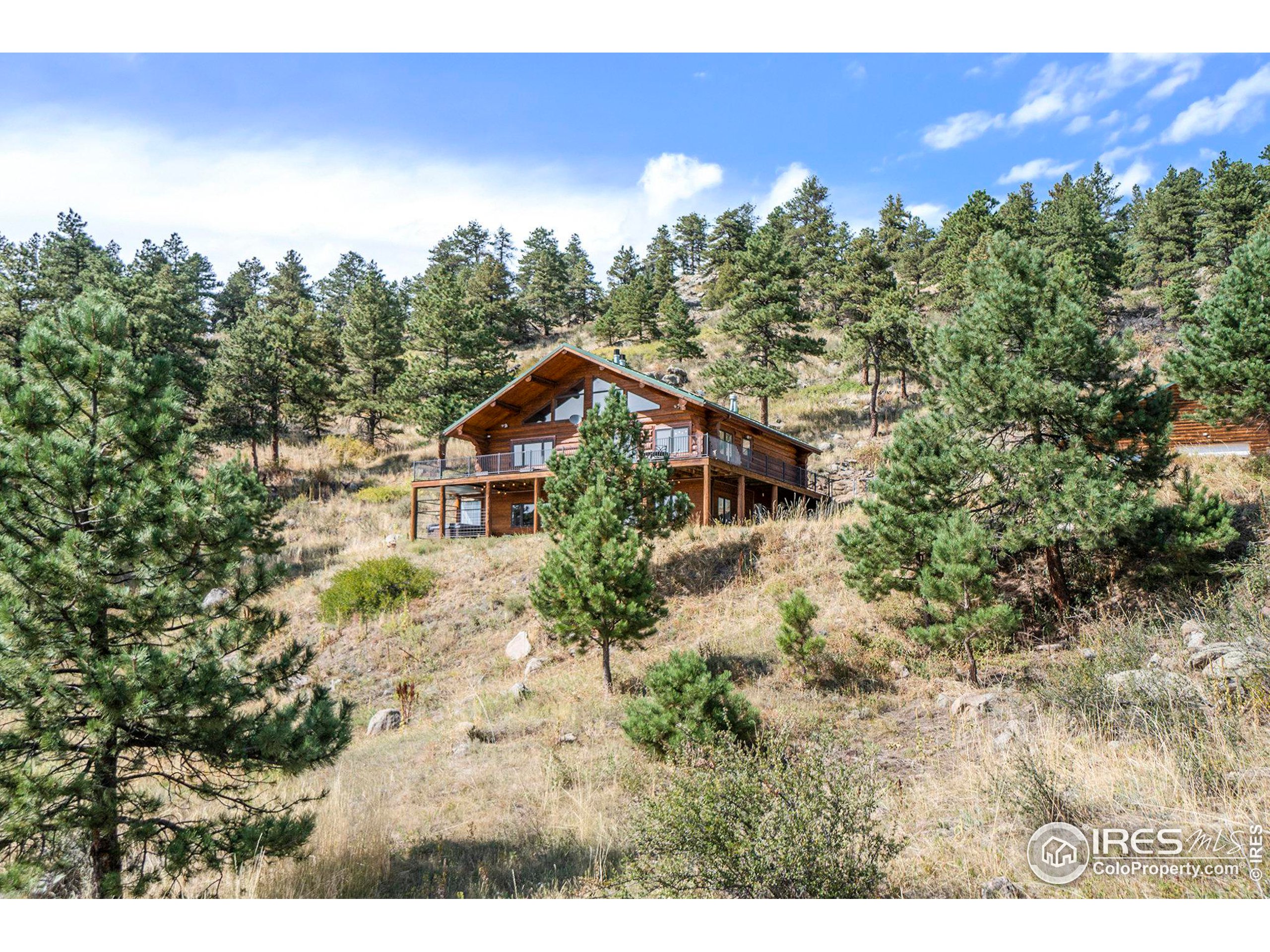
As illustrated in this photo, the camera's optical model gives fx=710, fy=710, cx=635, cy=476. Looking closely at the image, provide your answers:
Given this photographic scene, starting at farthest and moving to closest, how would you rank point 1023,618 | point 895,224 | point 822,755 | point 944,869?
point 895,224 < point 1023,618 < point 822,755 < point 944,869

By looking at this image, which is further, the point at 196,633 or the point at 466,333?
the point at 466,333

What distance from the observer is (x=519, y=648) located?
1836 centimetres

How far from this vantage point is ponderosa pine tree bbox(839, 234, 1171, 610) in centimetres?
1384

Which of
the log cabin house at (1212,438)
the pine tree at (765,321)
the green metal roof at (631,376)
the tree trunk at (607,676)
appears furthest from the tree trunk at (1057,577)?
the pine tree at (765,321)

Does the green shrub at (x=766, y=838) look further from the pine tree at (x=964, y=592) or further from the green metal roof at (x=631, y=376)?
the green metal roof at (x=631, y=376)

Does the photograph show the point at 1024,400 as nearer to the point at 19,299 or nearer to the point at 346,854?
the point at 346,854

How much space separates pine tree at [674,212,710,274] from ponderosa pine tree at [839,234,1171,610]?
2771 inches

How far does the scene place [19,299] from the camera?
36.9 metres

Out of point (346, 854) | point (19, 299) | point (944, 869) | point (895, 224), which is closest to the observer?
point (944, 869)

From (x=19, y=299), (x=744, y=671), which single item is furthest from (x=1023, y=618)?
(x=19, y=299)

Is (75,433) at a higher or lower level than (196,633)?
higher

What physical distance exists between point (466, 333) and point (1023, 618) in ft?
98.1

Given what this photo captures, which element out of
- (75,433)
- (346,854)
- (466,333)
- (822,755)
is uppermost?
(466,333)

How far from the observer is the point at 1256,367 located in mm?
17422
